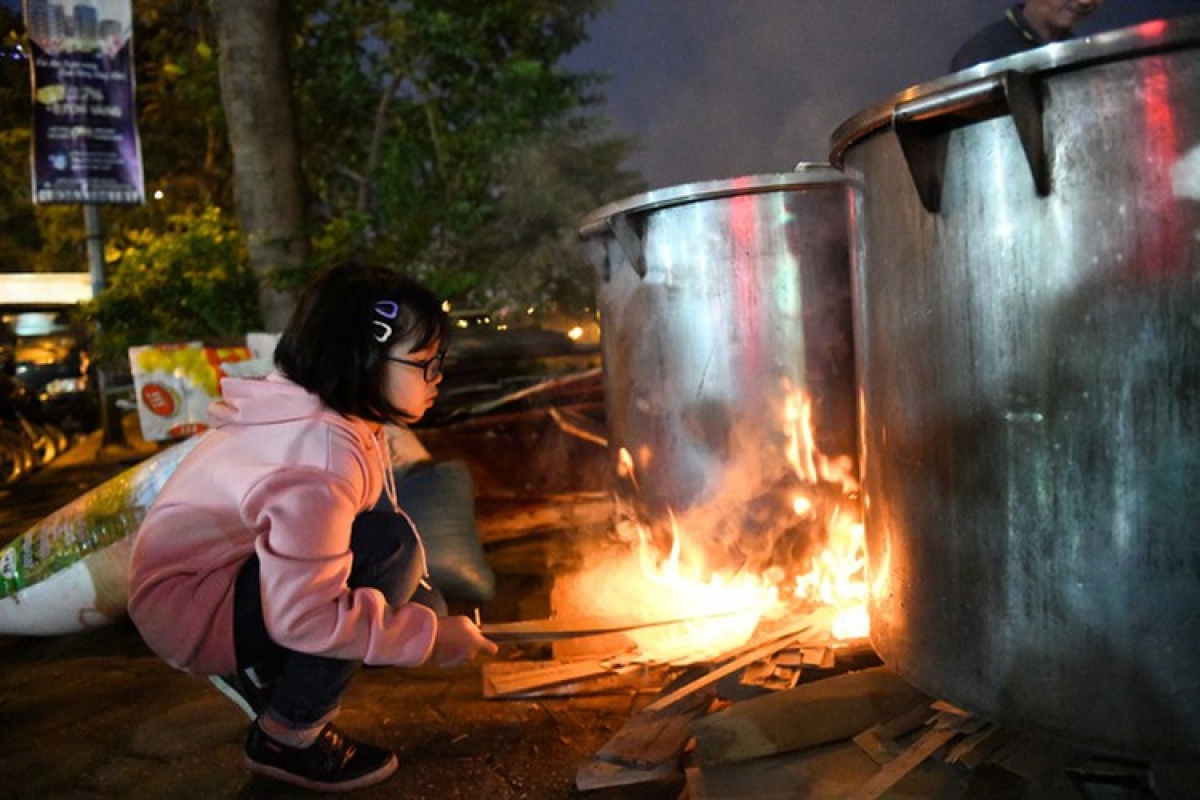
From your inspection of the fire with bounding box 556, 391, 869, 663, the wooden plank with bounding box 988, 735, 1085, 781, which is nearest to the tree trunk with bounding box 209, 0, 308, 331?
the fire with bounding box 556, 391, 869, 663

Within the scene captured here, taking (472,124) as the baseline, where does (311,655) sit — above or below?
below

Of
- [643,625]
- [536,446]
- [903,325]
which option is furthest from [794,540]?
[536,446]

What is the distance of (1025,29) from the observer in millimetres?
3469

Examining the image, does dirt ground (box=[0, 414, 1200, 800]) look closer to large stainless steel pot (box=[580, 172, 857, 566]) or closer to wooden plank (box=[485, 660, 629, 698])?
wooden plank (box=[485, 660, 629, 698])

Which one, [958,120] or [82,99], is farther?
[82,99]

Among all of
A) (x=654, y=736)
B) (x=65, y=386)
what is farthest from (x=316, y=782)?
(x=65, y=386)

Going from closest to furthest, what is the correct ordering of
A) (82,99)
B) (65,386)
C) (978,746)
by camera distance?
1. (978,746)
2. (82,99)
3. (65,386)

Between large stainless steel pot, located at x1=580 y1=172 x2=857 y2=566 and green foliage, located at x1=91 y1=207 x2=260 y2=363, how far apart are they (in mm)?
4822

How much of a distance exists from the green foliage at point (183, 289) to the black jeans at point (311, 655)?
5595 millimetres

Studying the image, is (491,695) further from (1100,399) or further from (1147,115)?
(1147,115)

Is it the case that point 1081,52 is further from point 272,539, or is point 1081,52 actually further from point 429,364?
point 272,539

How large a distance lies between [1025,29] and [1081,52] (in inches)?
74.0

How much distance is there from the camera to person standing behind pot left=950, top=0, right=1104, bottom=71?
3.33 m

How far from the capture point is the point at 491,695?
3252 mm
